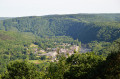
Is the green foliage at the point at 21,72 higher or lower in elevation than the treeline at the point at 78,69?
lower

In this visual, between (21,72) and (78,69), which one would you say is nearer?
(78,69)

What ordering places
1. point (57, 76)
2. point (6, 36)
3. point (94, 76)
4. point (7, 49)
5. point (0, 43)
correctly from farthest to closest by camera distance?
point (6, 36) < point (0, 43) < point (7, 49) < point (57, 76) < point (94, 76)

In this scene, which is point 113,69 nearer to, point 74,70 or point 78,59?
point 74,70

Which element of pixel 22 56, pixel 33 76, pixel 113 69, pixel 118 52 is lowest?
pixel 22 56

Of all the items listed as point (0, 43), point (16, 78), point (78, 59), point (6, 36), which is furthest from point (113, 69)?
point (6, 36)

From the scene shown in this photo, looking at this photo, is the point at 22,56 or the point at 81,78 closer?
the point at 81,78

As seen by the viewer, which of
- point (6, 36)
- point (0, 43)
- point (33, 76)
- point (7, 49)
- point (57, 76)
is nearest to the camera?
point (57, 76)

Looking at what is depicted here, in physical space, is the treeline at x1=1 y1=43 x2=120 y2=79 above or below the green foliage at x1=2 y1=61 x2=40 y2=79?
above

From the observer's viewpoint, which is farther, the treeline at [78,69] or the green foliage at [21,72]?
the green foliage at [21,72]

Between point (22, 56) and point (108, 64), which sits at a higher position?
point (108, 64)

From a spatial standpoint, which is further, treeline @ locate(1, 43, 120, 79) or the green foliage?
the green foliage

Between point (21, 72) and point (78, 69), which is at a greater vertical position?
point (78, 69)
